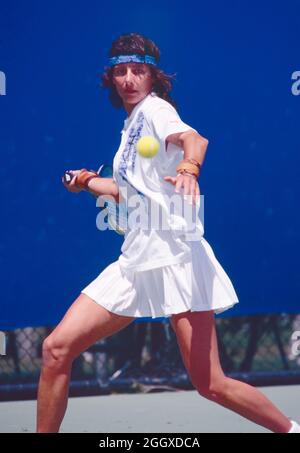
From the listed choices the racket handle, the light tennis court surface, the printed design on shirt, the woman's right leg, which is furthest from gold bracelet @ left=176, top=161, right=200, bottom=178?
the light tennis court surface

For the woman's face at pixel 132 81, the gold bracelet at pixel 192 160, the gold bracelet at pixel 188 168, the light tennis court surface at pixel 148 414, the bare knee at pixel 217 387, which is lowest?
the light tennis court surface at pixel 148 414

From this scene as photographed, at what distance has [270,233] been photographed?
4918 mm

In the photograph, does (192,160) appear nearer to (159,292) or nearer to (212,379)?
(159,292)

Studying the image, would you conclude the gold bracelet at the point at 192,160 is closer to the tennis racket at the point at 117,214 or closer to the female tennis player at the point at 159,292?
the female tennis player at the point at 159,292

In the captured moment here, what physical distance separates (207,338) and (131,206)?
45 centimetres

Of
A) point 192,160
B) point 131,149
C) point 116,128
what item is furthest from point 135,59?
point 116,128

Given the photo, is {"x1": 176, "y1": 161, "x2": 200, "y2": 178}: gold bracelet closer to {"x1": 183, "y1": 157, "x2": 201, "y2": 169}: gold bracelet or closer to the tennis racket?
{"x1": 183, "y1": 157, "x2": 201, "y2": 169}: gold bracelet

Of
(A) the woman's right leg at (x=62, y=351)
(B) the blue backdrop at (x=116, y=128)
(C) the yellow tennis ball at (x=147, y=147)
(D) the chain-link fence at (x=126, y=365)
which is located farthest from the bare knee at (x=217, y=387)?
(D) the chain-link fence at (x=126, y=365)

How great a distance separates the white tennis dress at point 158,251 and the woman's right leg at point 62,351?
4 centimetres

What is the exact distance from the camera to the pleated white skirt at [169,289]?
10.8 ft

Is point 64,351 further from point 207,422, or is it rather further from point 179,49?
point 179,49

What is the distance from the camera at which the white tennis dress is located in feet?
10.8

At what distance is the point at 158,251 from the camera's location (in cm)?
334

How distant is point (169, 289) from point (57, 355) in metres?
0.37
